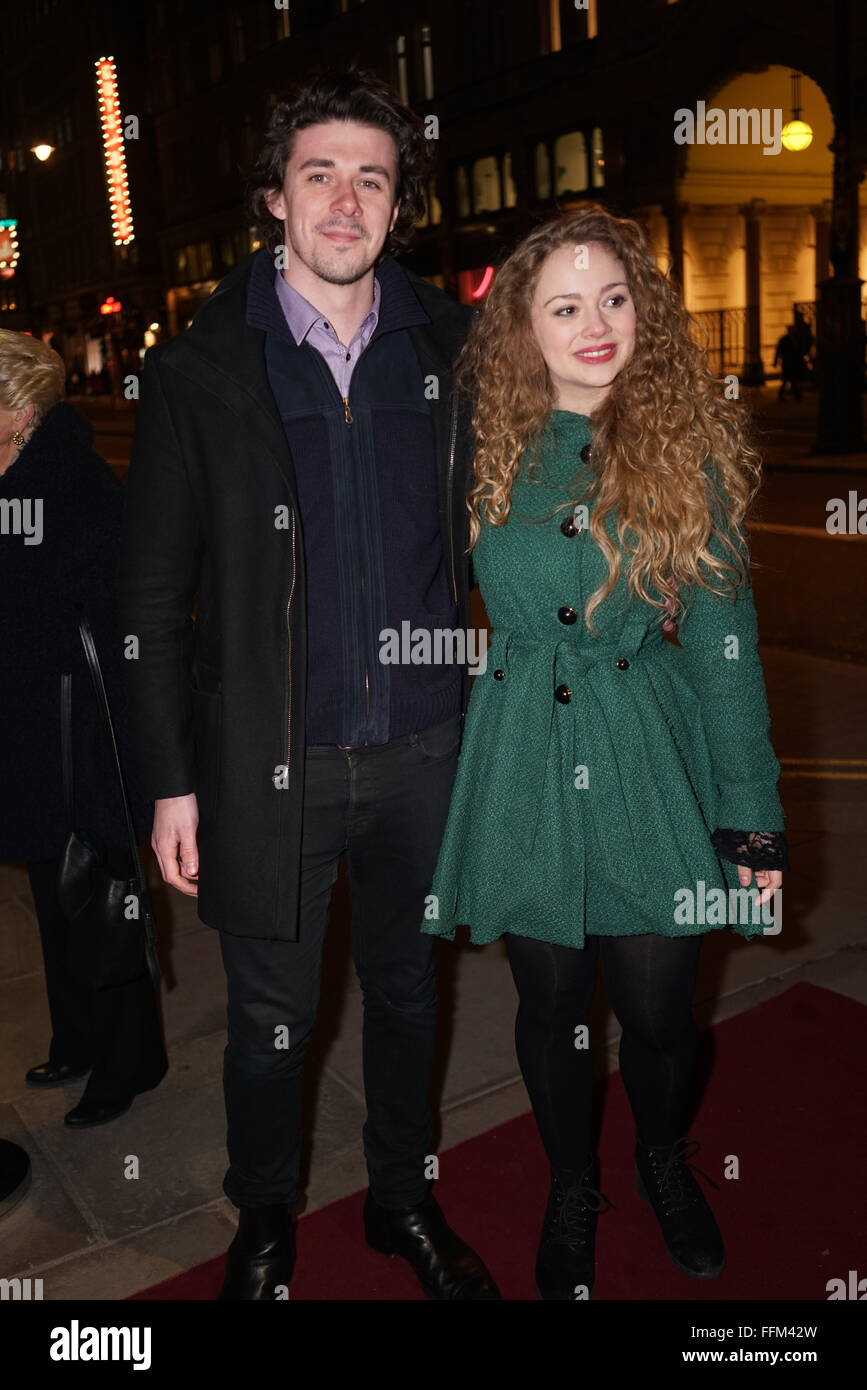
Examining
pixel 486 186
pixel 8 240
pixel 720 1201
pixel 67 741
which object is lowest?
pixel 720 1201

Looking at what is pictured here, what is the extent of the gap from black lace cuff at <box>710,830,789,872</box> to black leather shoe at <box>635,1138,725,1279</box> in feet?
2.53

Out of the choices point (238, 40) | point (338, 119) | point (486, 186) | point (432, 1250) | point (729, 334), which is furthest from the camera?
point (238, 40)

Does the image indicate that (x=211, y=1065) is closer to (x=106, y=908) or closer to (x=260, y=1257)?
(x=106, y=908)

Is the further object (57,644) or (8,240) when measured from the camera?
(8,240)

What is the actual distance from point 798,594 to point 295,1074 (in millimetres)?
7697

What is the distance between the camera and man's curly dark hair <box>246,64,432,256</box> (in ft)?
8.36

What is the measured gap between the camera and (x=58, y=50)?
2355 inches

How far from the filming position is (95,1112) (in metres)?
3.52

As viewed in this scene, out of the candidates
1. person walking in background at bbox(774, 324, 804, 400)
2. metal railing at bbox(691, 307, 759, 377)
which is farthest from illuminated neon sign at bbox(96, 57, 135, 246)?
person walking in background at bbox(774, 324, 804, 400)

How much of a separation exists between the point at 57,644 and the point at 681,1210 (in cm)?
212

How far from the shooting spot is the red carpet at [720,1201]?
2750 millimetres

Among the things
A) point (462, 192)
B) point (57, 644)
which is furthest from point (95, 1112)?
point (462, 192)

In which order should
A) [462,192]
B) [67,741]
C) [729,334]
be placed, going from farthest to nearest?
[462,192] → [729,334] → [67,741]

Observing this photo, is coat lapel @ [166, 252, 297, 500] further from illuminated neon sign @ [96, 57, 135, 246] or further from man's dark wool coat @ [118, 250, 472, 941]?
illuminated neon sign @ [96, 57, 135, 246]
